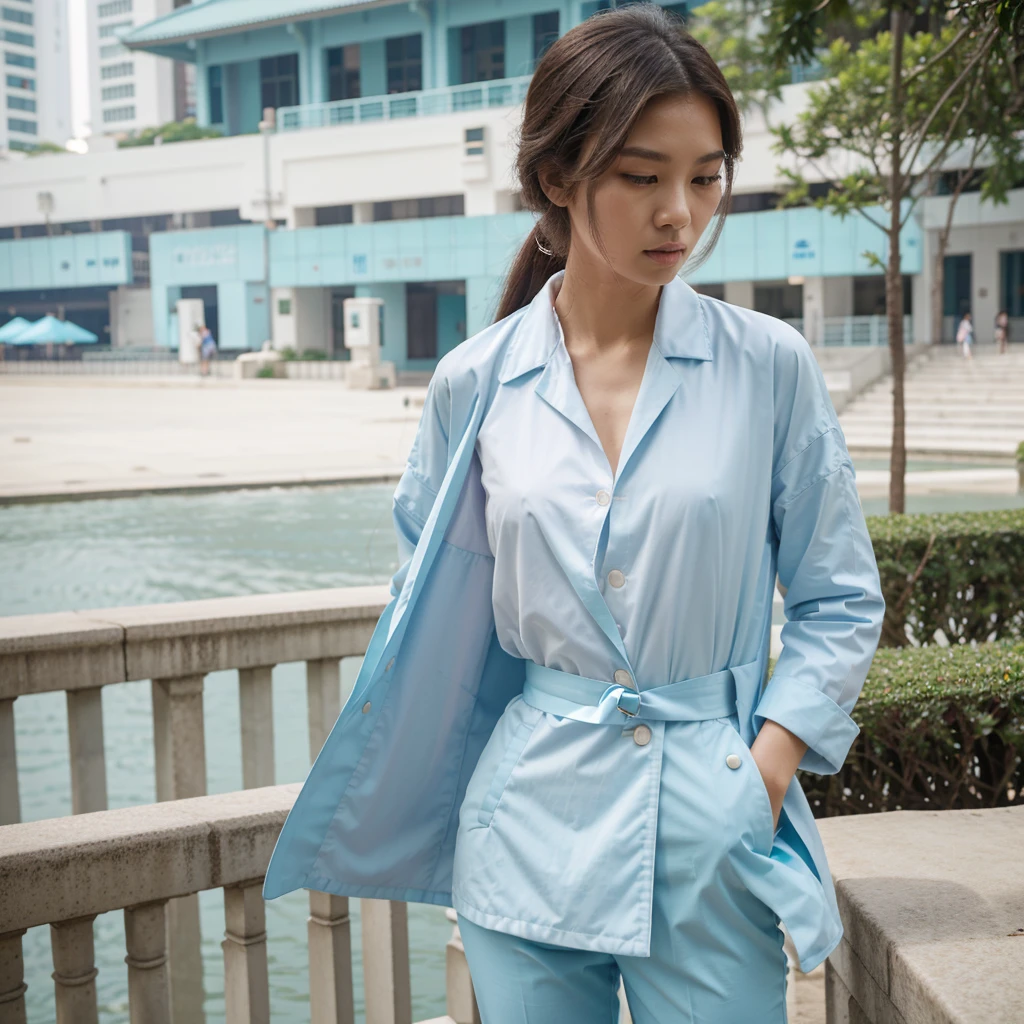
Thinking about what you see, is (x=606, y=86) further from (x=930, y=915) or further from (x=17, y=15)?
(x=17, y=15)

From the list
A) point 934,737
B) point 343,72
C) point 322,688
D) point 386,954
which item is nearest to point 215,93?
point 343,72

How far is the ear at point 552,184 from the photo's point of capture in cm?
174

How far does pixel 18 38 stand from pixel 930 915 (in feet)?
343

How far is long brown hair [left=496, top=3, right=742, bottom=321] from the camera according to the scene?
160 centimetres

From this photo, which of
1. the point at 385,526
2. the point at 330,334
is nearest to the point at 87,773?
the point at 385,526

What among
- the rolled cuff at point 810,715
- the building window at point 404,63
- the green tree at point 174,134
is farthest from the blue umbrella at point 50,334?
the rolled cuff at point 810,715

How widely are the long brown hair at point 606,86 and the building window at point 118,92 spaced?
100062 millimetres

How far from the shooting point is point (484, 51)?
4022 centimetres

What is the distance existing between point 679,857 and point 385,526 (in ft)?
36.4

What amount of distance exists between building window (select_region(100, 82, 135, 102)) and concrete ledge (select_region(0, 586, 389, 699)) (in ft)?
322

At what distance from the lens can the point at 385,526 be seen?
41.3 feet

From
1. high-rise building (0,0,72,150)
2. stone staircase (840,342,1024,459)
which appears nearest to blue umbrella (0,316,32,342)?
stone staircase (840,342,1024,459)

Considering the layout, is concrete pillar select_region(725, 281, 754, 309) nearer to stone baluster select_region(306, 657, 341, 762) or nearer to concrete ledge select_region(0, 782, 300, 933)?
stone baluster select_region(306, 657, 341, 762)

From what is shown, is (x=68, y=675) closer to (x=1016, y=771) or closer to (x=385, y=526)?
(x=1016, y=771)
